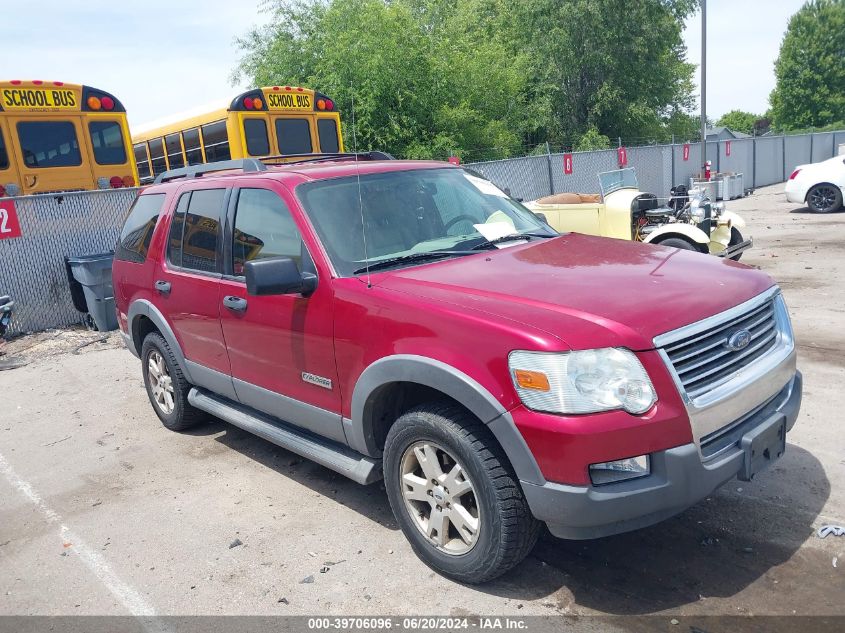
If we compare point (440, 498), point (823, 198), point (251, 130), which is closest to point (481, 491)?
point (440, 498)

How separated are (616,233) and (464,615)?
25.3 feet

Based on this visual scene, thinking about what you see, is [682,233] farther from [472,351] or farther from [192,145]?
[192,145]

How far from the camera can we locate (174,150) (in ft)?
47.5

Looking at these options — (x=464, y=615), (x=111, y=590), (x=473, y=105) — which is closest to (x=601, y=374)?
(x=464, y=615)

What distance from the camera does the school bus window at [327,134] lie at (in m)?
14.4

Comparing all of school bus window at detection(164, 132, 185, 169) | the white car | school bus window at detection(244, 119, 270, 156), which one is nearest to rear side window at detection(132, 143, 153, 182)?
school bus window at detection(164, 132, 185, 169)

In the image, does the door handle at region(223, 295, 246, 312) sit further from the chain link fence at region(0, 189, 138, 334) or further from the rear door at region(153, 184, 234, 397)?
the chain link fence at region(0, 189, 138, 334)

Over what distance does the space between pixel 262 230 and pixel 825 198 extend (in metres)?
16.7

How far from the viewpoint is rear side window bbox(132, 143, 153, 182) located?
1564 cm

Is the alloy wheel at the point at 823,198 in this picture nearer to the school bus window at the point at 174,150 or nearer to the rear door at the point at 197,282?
the school bus window at the point at 174,150

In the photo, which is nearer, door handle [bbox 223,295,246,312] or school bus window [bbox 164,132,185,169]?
door handle [bbox 223,295,246,312]

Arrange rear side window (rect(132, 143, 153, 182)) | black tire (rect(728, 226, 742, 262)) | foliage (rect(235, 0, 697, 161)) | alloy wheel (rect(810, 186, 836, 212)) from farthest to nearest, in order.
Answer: foliage (rect(235, 0, 697, 161)), alloy wheel (rect(810, 186, 836, 212)), rear side window (rect(132, 143, 153, 182)), black tire (rect(728, 226, 742, 262))

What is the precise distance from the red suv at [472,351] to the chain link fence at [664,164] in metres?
8.84

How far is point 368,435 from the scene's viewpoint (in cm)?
366
